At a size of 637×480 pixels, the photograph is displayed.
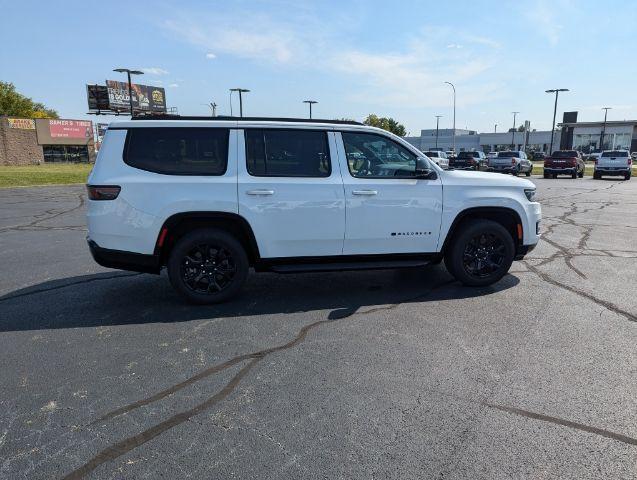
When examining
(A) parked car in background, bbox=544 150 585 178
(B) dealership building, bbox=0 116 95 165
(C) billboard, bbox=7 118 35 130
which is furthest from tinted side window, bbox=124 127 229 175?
(C) billboard, bbox=7 118 35 130

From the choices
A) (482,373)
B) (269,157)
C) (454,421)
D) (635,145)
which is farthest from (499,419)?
(635,145)

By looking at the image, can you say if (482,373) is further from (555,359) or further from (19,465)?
(19,465)

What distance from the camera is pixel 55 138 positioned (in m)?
54.4

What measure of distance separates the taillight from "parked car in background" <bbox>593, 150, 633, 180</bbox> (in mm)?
31685

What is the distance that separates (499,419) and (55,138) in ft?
207

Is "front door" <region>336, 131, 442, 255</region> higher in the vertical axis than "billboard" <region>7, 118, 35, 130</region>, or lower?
lower

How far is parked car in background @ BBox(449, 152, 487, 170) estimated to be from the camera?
3362cm

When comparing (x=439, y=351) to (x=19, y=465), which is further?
(x=439, y=351)

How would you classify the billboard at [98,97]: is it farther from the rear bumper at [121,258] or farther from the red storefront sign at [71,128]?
the rear bumper at [121,258]

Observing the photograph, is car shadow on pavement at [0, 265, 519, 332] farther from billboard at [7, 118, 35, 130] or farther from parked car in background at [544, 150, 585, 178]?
billboard at [7, 118, 35, 130]

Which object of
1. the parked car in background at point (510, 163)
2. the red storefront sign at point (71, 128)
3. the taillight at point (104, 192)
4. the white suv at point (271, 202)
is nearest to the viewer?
the taillight at point (104, 192)

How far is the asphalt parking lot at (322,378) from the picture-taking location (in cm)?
247

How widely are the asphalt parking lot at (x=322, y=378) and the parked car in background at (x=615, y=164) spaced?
26817 millimetres

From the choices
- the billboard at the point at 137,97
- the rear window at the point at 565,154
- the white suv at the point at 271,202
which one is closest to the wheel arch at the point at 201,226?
the white suv at the point at 271,202
